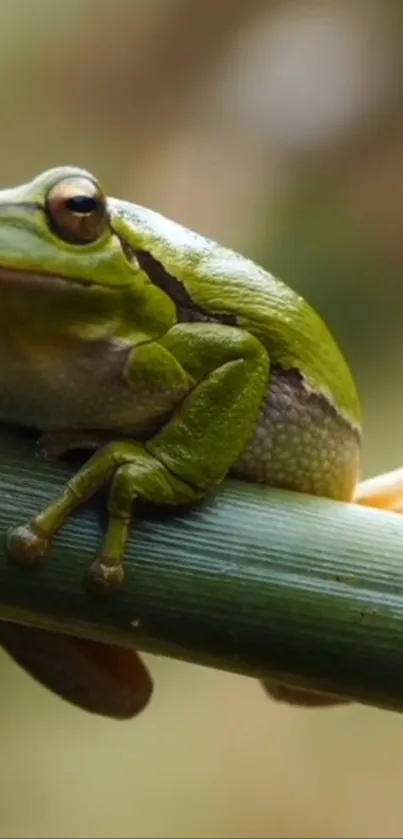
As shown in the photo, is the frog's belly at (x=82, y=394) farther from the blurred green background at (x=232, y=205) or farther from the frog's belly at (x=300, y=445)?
the blurred green background at (x=232, y=205)

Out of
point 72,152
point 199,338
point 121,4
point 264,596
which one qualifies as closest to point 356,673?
point 264,596

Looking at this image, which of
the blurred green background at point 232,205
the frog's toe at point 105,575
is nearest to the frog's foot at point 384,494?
the frog's toe at point 105,575

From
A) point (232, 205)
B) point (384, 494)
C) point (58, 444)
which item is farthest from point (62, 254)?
point (232, 205)

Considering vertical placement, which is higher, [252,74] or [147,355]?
[252,74]

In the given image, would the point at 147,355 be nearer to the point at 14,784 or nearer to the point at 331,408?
the point at 331,408

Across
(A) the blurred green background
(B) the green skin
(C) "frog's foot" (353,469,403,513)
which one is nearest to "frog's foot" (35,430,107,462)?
(B) the green skin

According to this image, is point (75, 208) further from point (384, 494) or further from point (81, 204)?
point (384, 494)

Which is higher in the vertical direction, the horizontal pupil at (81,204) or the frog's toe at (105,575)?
the horizontal pupil at (81,204)
